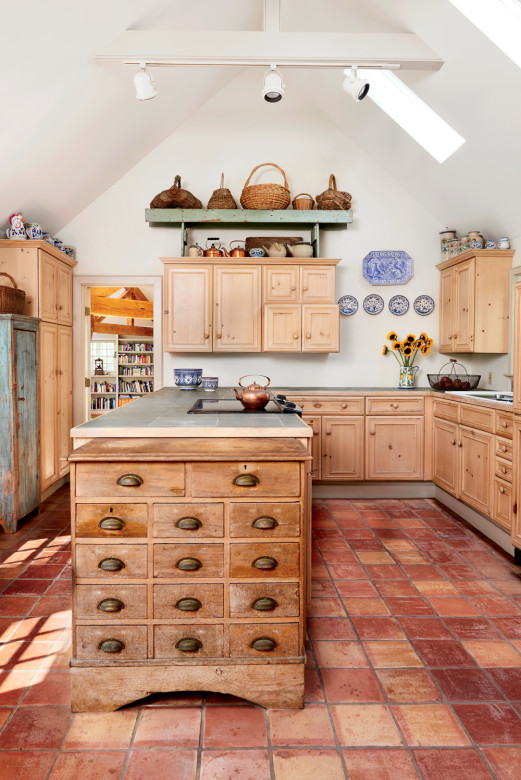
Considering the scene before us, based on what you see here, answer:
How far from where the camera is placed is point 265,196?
15.1ft

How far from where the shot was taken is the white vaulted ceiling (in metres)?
2.85

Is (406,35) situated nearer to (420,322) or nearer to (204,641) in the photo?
(420,322)

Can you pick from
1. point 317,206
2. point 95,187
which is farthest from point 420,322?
point 95,187

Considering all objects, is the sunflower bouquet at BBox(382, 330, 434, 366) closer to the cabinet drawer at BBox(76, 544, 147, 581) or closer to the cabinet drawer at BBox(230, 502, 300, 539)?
the cabinet drawer at BBox(230, 502, 300, 539)

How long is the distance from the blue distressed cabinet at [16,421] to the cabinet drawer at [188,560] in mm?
2189

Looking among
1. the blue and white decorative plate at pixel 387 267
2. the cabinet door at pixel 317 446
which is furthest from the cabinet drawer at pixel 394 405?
the blue and white decorative plate at pixel 387 267

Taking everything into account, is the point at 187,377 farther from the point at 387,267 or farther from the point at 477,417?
the point at 387,267

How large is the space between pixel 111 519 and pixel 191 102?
167 inches

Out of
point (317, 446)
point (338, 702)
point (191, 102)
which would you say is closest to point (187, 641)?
point (338, 702)

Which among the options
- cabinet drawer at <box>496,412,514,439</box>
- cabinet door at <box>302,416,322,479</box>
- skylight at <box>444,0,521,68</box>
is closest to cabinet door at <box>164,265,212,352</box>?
cabinet door at <box>302,416,322,479</box>

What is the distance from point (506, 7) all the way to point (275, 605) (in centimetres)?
335

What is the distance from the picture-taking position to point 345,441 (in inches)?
173

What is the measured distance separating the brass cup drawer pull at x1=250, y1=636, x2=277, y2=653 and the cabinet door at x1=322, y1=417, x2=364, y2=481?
2703mm

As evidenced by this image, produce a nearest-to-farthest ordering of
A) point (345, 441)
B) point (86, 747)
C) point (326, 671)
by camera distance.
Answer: point (86, 747), point (326, 671), point (345, 441)
